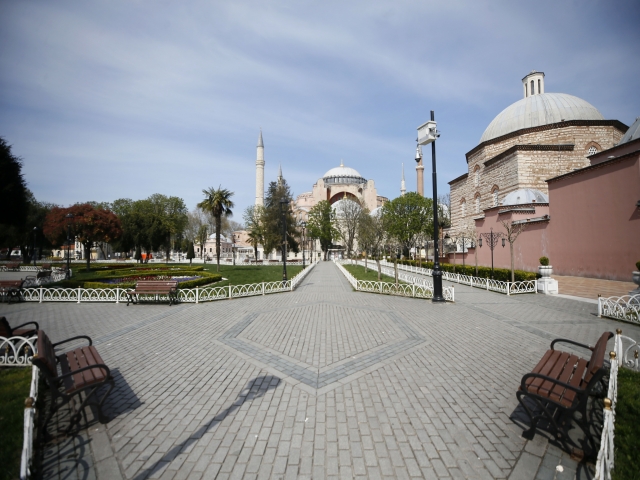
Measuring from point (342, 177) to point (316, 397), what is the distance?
78.6 meters

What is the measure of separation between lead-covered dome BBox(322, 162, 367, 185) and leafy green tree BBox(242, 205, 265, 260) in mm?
30064

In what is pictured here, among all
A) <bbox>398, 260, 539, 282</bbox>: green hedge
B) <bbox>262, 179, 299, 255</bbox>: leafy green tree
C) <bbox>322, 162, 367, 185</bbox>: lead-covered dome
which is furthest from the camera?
<bbox>322, 162, 367, 185</bbox>: lead-covered dome

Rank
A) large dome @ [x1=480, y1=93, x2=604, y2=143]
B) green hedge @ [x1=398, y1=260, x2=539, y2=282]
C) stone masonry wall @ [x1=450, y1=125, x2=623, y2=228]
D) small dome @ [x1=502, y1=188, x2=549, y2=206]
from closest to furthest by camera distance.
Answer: green hedge @ [x1=398, y1=260, x2=539, y2=282], small dome @ [x1=502, y1=188, x2=549, y2=206], stone masonry wall @ [x1=450, y1=125, x2=623, y2=228], large dome @ [x1=480, y1=93, x2=604, y2=143]

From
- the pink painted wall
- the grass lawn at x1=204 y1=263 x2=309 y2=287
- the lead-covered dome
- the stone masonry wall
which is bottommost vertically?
the grass lawn at x1=204 y1=263 x2=309 y2=287

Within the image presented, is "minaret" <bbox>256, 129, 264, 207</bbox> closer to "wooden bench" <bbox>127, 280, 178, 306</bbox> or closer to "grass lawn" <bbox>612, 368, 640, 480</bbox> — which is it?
"wooden bench" <bbox>127, 280, 178, 306</bbox>

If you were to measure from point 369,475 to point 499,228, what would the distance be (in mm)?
24010

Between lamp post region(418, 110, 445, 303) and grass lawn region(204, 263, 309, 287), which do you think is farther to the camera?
grass lawn region(204, 263, 309, 287)

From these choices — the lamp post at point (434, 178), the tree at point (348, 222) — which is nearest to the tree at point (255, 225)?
the tree at point (348, 222)

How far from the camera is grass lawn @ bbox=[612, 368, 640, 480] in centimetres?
280

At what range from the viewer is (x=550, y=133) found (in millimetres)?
29359

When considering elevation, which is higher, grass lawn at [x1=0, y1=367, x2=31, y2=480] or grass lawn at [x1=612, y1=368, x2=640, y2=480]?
grass lawn at [x1=0, y1=367, x2=31, y2=480]

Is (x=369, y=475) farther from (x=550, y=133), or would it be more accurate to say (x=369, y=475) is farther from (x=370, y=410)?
(x=550, y=133)

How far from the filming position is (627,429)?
3416 mm

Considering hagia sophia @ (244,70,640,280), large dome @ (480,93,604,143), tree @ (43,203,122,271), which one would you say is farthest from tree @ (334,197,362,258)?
tree @ (43,203,122,271)
